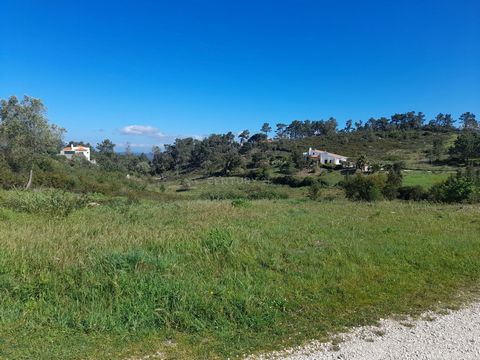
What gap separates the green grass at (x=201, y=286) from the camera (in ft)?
13.2

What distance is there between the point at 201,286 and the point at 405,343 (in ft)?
9.35

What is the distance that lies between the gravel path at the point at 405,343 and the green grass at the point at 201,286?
23 cm

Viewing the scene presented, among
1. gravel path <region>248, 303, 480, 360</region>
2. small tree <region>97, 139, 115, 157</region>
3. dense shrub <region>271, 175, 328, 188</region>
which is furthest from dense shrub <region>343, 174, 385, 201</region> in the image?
A: small tree <region>97, 139, 115, 157</region>

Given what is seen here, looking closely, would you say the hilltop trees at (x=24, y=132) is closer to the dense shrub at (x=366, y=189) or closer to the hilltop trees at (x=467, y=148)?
the dense shrub at (x=366, y=189)

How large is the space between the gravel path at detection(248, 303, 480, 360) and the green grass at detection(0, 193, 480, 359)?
0.74 ft

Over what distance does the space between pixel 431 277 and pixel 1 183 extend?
3416cm

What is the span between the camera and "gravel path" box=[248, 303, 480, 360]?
3.78 metres

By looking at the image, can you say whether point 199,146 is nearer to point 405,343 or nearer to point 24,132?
point 24,132

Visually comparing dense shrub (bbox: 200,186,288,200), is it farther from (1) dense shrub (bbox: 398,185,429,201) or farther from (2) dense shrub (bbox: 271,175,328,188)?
(2) dense shrub (bbox: 271,175,328,188)

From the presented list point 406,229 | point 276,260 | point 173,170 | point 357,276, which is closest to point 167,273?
point 276,260

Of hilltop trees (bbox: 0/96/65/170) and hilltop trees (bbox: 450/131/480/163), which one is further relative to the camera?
hilltop trees (bbox: 450/131/480/163)

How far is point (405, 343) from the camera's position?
4055 millimetres

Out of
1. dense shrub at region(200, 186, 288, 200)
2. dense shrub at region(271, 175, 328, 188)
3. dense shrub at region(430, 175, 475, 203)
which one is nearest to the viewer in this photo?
dense shrub at region(430, 175, 475, 203)

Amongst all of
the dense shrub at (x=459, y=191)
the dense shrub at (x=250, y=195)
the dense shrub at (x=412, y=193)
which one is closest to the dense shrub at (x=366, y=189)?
the dense shrub at (x=412, y=193)
